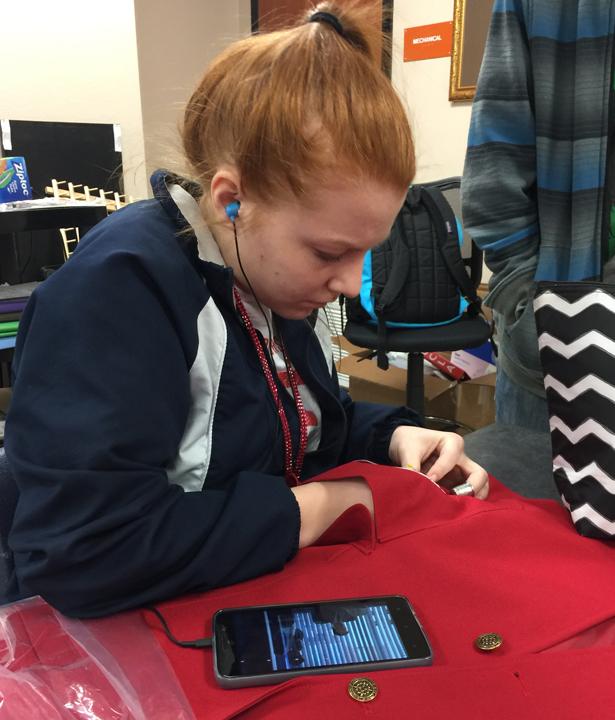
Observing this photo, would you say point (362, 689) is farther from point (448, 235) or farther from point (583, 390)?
point (448, 235)

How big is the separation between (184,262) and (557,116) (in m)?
0.77

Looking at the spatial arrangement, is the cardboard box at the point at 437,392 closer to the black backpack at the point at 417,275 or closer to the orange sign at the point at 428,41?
the black backpack at the point at 417,275

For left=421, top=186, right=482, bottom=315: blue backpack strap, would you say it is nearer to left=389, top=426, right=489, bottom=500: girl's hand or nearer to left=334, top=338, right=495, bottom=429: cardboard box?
left=334, top=338, right=495, bottom=429: cardboard box

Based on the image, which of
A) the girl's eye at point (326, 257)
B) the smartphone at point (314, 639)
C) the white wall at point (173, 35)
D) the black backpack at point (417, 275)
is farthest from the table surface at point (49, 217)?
the smartphone at point (314, 639)

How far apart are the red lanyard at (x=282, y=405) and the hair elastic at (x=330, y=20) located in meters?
0.30

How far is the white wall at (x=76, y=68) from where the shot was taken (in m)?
2.66

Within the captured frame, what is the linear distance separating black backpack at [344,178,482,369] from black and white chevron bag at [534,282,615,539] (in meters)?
1.35

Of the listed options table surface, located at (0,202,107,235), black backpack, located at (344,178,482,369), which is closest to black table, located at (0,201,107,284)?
table surface, located at (0,202,107,235)

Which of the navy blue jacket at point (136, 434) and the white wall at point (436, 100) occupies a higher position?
the white wall at point (436, 100)

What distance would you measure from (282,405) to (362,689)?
37 centimetres

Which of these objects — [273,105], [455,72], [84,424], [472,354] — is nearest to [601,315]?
[273,105]

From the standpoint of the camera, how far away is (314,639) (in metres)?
A: 0.55

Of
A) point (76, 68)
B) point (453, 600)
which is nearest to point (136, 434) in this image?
point (453, 600)

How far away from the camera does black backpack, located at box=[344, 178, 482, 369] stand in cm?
222
